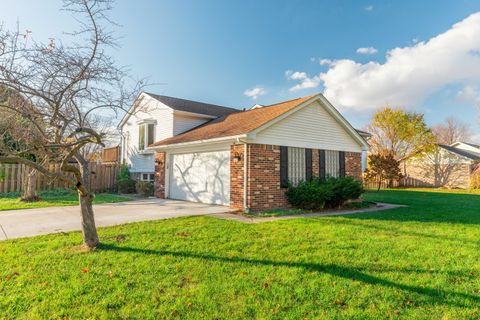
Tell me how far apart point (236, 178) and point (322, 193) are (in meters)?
3.07

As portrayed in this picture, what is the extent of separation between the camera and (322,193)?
973 centimetres

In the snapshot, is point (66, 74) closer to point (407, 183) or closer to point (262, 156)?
point (262, 156)

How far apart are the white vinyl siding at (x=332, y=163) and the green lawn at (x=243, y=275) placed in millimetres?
5685

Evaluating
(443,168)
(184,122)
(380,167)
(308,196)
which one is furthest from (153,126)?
(443,168)

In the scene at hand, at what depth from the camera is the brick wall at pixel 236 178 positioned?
31.8 ft

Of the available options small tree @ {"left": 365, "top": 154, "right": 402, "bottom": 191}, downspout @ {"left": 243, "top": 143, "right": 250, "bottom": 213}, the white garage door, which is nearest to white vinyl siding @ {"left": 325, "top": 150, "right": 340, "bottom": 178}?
downspout @ {"left": 243, "top": 143, "right": 250, "bottom": 213}

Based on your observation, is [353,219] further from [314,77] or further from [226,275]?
[314,77]

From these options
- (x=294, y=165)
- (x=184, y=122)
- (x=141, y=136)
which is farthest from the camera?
(x=141, y=136)

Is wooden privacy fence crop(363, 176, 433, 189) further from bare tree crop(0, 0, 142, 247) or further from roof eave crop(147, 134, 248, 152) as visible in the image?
bare tree crop(0, 0, 142, 247)

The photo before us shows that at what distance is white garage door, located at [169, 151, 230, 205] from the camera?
35.3 feet

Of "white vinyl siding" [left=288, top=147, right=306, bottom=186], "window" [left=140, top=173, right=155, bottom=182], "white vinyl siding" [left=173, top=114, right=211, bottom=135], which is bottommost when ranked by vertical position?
"window" [left=140, top=173, right=155, bottom=182]

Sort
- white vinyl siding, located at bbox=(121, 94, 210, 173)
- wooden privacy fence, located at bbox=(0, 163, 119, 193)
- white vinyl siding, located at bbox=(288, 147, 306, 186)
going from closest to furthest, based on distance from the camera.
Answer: white vinyl siding, located at bbox=(288, 147, 306, 186), wooden privacy fence, located at bbox=(0, 163, 119, 193), white vinyl siding, located at bbox=(121, 94, 210, 173)

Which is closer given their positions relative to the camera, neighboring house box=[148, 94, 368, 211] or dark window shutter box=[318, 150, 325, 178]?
neighboring house box=[148, 94, 368, 211]

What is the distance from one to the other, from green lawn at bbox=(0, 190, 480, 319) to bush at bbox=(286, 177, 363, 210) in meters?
3.26
